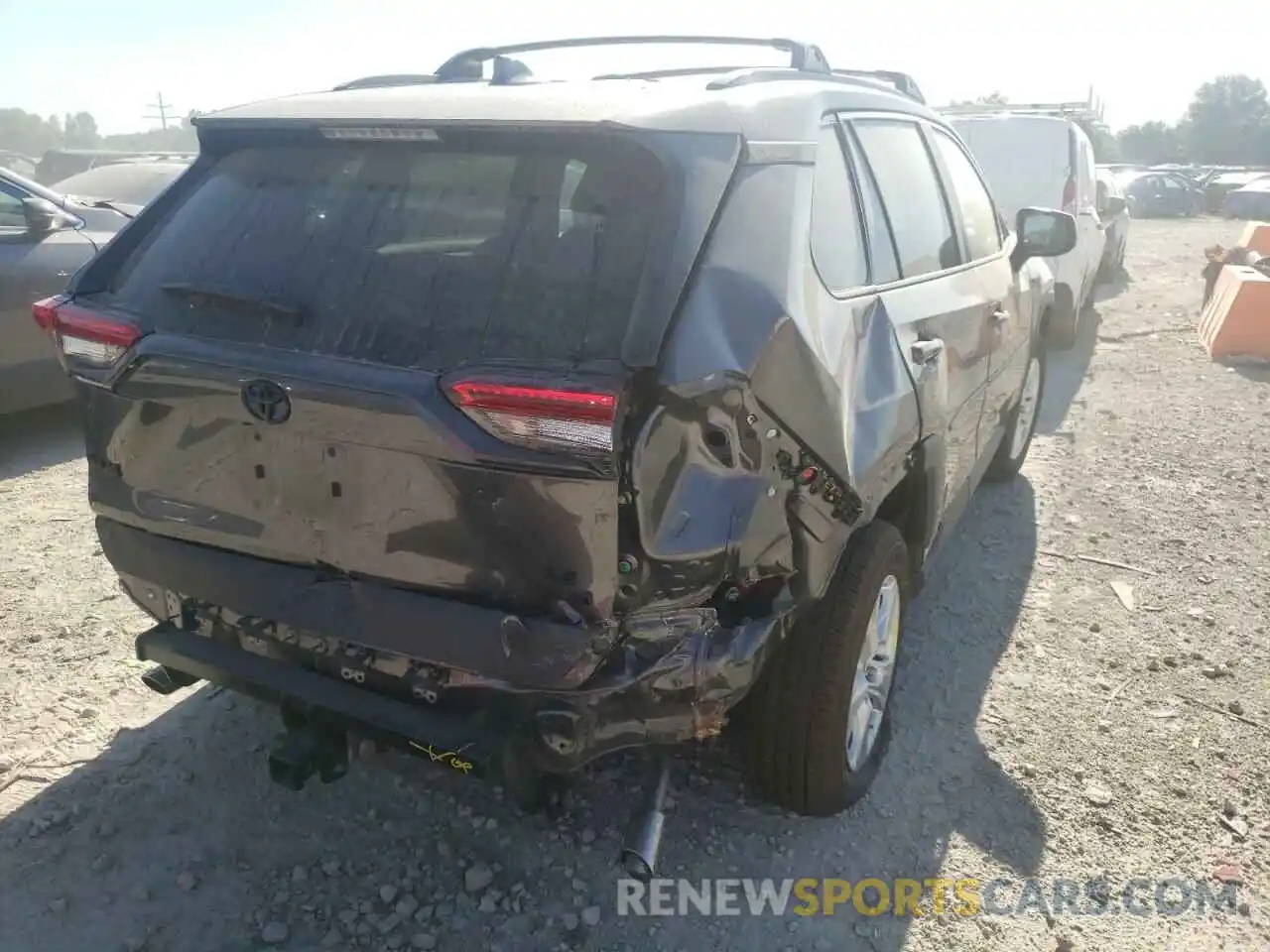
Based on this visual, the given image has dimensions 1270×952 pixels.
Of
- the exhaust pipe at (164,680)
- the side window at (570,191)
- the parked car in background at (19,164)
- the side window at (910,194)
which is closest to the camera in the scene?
the side window at (570,191)

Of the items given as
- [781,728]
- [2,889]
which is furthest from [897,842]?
[2,889]

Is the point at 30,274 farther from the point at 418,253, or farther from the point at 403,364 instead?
the point at 403,364

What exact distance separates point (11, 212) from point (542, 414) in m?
5.11

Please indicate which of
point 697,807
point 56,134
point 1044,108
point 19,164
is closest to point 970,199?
point 697,807

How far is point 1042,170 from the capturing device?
27.8 ft

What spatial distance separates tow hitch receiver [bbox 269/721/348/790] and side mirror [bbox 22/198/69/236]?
4342 millimetres

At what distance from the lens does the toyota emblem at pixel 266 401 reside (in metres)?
2.08

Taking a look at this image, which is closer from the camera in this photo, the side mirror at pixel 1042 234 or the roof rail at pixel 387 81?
the roof rail at pixel 387 81

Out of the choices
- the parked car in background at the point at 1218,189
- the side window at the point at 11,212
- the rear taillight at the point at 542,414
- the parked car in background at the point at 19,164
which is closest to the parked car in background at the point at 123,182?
the side window at the point at 11,212

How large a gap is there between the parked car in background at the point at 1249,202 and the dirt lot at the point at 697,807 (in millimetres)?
26255

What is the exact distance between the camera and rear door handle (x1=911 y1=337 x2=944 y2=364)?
2.81 m

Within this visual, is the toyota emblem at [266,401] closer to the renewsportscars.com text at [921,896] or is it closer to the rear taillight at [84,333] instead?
the rear taillight at [84,333]

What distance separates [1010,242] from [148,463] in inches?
149

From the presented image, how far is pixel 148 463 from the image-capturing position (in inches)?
93.1
